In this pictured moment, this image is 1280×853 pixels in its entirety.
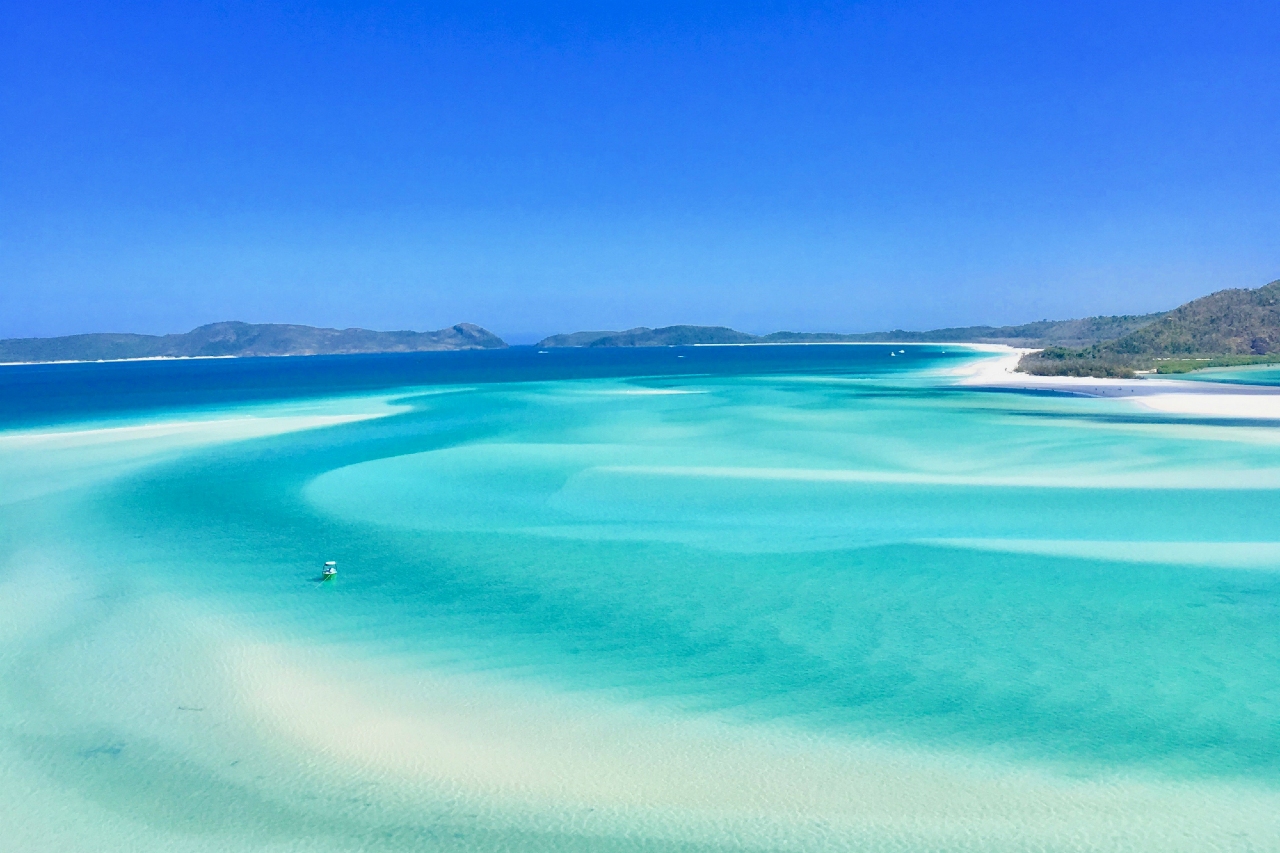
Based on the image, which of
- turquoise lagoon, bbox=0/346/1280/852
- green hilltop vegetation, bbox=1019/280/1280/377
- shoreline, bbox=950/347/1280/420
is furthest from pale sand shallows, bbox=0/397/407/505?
green hilltop vegetation, bbox=1019/280/1280/377

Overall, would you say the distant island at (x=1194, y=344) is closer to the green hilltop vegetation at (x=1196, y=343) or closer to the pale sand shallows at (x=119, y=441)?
the green hilltop vegetation at (x=1196, y=343)

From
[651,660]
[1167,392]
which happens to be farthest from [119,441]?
[1167,392]

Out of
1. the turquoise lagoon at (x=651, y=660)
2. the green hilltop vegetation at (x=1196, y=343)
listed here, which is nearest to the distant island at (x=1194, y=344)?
the green hilltop vegetation at (x=1196, y=343)

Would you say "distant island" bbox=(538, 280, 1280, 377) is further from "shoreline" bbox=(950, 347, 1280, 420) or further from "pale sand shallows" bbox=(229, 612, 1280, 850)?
"pale sand shallows" bbox=(229, 612, 1280, 850)

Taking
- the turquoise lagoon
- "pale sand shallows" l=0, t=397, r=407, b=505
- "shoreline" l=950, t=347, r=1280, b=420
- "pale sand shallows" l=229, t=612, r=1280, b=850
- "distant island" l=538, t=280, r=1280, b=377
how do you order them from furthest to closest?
"distant island" l=538, t=280, r=1280, b=377 → "shoreline" l=950, t=347, r=1280, b=420 → "pale sand shallows" l=0, t=397, r=407, b=505 → the turquoise lagoon → "pale sand shallows" l=229, t=612, r=1280, b=850

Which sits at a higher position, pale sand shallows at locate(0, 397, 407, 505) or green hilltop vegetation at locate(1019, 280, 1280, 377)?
green hilltop vegetation at locate(1019, 280, 1280, 377)

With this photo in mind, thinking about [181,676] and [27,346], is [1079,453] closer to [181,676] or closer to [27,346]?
[181,676]
